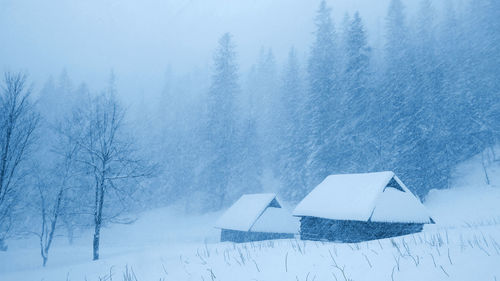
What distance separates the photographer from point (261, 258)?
6172 millimetres

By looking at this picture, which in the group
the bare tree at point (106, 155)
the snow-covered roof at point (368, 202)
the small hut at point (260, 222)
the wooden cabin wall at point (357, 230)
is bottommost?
the small hut at point (260, 222)

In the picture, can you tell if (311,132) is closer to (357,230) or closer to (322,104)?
(322,104)

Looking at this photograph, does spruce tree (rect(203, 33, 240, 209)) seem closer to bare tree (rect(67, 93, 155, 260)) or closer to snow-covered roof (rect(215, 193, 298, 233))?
snow-covered roof (rect(215, 193, 298, 233))

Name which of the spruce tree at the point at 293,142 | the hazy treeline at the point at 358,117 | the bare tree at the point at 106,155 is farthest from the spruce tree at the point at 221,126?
the bare tree at the point at 106,155

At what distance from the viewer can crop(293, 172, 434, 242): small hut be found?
1703 centimetres

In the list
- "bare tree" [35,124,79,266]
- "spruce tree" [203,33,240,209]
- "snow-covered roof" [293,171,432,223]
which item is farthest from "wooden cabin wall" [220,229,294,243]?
"bare tree" [35,124,79,266]

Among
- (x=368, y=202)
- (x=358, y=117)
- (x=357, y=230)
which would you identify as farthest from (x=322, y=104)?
(x=357, y=230)

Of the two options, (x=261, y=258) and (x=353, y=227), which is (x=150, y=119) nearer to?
(x=353, y=227)

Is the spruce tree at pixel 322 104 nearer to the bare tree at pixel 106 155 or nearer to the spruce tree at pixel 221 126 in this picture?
the spruce tree at pixel 221 126

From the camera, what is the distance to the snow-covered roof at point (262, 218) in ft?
81.3

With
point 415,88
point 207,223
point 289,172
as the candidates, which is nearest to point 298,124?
point 289,172

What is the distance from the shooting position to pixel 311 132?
32.5m

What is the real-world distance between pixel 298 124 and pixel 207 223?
15801 mm

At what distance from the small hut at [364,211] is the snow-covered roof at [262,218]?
534 centimetres
